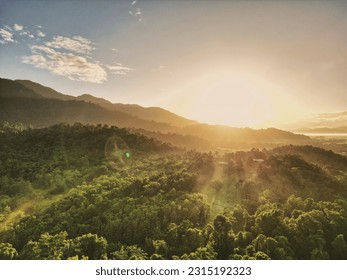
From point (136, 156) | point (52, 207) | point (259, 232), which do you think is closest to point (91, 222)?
point (52, 207)

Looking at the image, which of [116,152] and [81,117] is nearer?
[116,152]

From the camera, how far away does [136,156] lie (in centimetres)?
4191

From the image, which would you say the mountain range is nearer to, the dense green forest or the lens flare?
the lens flare

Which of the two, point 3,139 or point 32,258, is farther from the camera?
point 3,139

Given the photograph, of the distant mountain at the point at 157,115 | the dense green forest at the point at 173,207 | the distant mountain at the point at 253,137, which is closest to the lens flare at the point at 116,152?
the dense green forest at the point at 173,207

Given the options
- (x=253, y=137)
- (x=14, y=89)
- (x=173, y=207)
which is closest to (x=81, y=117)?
(x=14, y=89)

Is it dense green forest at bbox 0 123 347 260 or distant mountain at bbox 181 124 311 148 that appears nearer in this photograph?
dense green forest at bbox 0 123 347 260

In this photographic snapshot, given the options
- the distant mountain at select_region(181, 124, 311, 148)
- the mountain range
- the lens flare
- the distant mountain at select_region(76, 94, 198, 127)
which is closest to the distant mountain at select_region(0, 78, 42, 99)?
the mountain range

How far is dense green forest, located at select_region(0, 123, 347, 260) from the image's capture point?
642 inches

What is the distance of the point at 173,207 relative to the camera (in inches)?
818

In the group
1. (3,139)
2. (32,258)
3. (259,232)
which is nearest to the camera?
(32,258)

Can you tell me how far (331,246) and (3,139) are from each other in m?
47.6

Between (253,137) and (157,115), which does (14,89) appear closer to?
(157,115)
